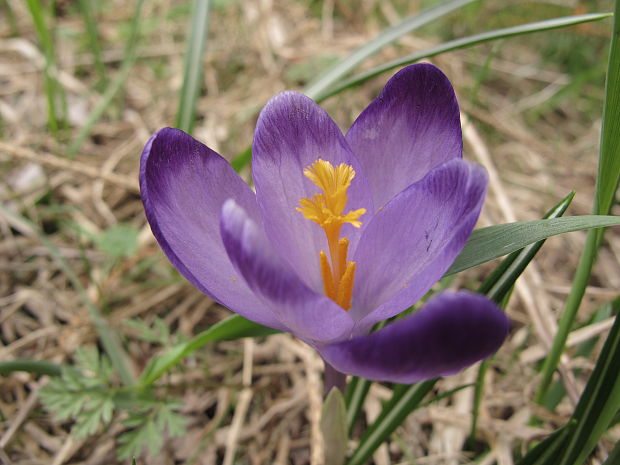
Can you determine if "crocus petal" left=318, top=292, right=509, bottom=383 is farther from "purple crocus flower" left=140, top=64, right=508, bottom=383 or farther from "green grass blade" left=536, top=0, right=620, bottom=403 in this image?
"green grass blade" left=536, top=0, right=620, bottom=403

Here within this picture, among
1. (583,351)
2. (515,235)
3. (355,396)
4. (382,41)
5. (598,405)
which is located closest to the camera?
(515,235)

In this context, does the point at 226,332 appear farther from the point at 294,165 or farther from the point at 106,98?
the point at 106,98

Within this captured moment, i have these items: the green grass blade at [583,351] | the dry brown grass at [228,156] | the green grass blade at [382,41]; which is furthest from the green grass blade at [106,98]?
the green grass blade at [583,351]

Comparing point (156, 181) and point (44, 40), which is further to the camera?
point (44, 40)

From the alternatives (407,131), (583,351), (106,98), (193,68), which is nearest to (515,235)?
(407,131)

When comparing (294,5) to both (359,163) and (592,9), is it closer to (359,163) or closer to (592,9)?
(592,9)

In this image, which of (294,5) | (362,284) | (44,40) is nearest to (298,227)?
(362,284)
